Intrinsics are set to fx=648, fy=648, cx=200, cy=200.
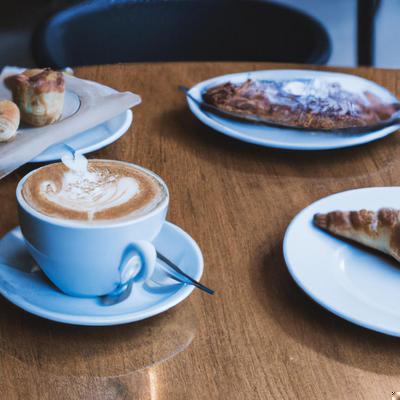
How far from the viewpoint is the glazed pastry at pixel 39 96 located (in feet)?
2.62

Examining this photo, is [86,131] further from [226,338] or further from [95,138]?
[226,338]

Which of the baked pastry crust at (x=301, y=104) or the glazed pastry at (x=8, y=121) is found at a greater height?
the glazed pastry at (x=8, y=121)

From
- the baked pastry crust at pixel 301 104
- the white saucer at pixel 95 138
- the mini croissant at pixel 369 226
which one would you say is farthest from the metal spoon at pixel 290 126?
the mini croissant at pixel 369 226

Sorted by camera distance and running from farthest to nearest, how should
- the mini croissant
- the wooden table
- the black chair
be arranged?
1. the black chair
2. the mini croissant
3. the wooden table

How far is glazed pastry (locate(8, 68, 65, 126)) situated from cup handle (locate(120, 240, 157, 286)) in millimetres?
361

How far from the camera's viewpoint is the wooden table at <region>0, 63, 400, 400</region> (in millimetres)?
462

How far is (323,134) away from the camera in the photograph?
84cm

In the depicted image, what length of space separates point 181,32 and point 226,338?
3.35 feet

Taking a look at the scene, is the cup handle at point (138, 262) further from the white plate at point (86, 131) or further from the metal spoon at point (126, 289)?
the white plate at point (86, 131)

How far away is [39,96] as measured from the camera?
31.1 inches

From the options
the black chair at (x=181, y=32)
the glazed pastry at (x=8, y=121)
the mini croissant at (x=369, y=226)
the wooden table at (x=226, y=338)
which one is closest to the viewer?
the wooden table at (x=226, y=338)

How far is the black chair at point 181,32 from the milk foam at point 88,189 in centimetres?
77

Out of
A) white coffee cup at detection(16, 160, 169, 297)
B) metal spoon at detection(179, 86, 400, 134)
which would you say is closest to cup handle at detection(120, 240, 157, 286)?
white coffee cup at detection(16, 160, 169, 297)

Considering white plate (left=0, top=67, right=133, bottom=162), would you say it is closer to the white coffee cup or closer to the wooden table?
the wooden table
